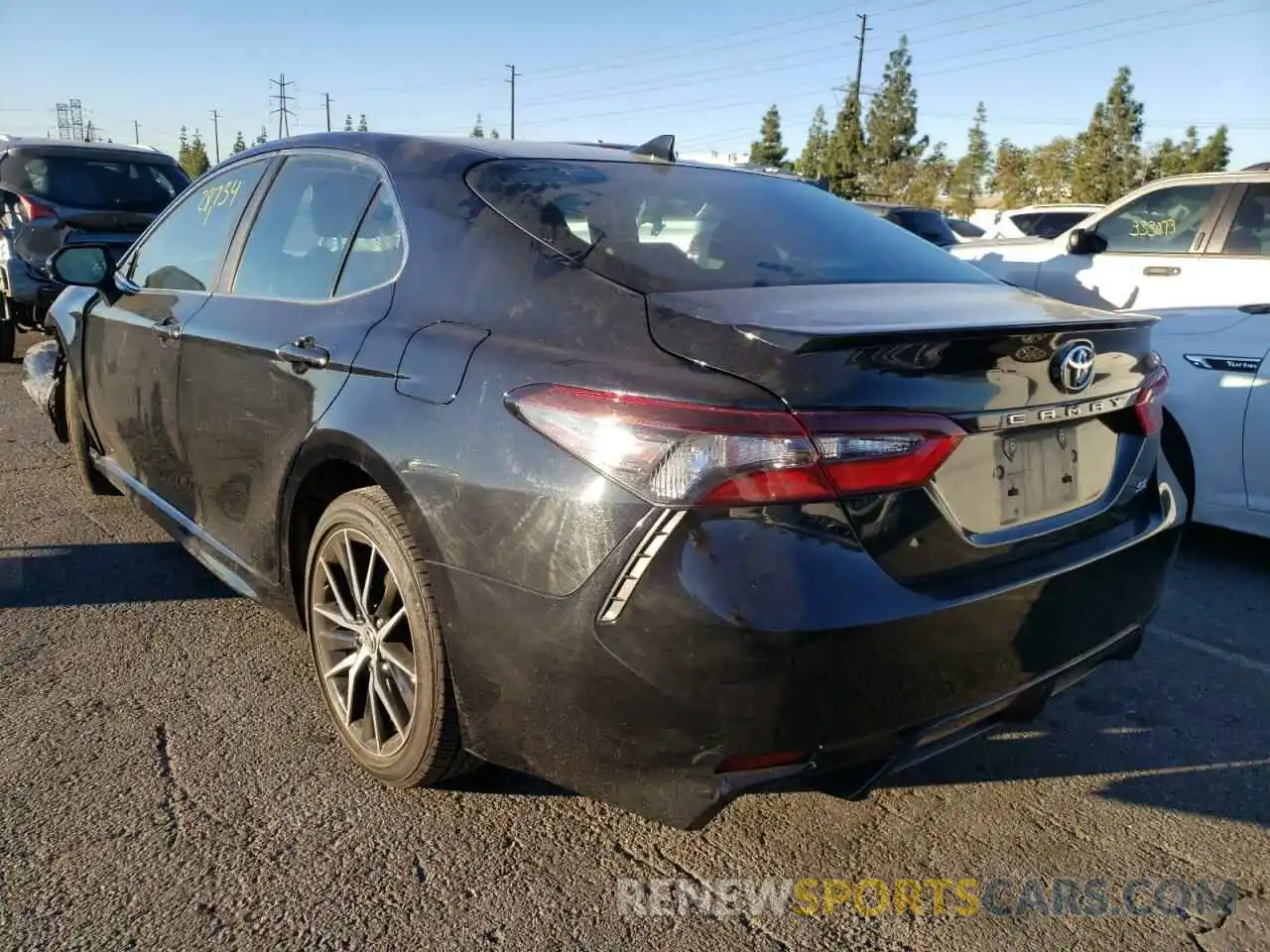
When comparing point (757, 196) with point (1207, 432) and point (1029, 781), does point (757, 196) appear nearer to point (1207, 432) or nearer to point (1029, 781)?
point (1029, 781)

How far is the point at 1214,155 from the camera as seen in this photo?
4500cm

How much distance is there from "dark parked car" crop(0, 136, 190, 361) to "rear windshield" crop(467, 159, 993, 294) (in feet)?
22.2

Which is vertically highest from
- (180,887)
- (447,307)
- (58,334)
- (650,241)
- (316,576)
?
(650,241)

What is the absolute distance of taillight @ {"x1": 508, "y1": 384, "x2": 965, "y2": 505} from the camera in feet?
6.16

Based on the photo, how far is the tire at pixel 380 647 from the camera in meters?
2.36

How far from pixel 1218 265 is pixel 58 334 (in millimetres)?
6048

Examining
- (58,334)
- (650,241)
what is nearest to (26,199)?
(58,334)

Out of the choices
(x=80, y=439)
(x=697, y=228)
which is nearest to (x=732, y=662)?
(x=697, y=228)

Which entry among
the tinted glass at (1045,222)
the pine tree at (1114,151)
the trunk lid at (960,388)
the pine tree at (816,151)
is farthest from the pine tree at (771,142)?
the trunk lid at (960,388)

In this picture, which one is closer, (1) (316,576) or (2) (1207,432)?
(1) (316,576)

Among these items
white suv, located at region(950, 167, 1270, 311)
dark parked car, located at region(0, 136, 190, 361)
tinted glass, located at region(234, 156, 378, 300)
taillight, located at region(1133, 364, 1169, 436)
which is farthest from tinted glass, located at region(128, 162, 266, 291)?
dark parked car, located at region(0, 136, 190, 361)

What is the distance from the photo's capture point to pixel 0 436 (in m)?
6.37

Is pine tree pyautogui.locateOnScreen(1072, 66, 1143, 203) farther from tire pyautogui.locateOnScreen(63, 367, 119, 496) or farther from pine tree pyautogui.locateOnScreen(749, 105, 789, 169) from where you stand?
tire pyautogui.locateOnScreen(63, 367, 119, 496)

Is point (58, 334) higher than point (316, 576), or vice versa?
point (58, 334)
